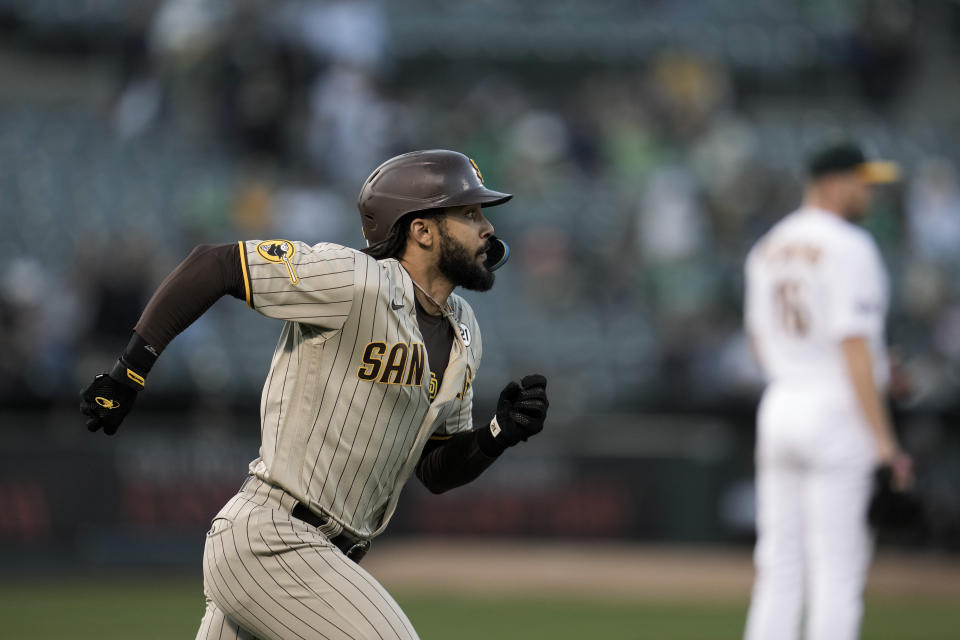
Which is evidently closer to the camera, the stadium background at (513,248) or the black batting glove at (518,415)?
the black batting glove at (518,415)

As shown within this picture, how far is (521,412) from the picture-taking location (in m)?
3.74

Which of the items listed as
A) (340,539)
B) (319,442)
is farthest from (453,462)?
(319,442)

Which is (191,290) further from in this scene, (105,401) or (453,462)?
(453,462)

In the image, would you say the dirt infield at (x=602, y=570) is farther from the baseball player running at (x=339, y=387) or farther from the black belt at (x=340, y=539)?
the baseball player running at (x=339, y=387)

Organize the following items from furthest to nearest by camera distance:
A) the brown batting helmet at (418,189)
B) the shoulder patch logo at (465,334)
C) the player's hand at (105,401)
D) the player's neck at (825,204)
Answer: the player's neck at (825,204) → the shoulder patch logo at (465,334) → the brown batting helmet at (418,189) → the player's hand at (105,401)

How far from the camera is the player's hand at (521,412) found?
3.72 m

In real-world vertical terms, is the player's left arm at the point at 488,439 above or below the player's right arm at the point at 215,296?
below

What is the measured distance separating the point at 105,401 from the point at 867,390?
3.02 meters

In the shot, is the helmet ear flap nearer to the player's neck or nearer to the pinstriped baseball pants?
the pinstriped baseball pants

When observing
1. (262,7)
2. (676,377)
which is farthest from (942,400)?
(262,7)

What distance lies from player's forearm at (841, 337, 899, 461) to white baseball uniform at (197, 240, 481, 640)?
7.14 feet

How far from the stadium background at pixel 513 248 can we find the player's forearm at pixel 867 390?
67cm

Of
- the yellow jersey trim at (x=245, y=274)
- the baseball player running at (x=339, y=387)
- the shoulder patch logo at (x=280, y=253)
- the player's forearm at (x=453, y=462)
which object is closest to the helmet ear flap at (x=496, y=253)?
the baseball player running at (x=339, y=387)

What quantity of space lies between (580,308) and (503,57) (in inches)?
159
